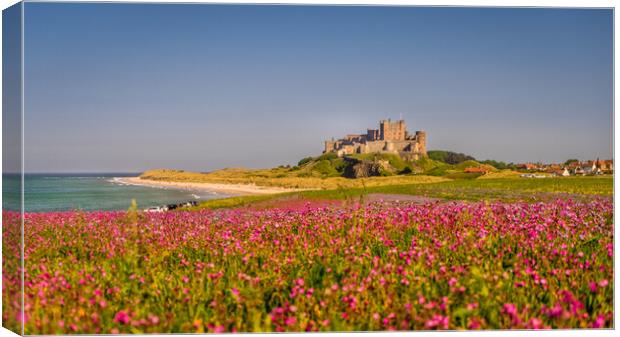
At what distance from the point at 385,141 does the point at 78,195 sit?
41.8 ft

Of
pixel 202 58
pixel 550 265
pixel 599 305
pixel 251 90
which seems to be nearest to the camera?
pixel 599 305

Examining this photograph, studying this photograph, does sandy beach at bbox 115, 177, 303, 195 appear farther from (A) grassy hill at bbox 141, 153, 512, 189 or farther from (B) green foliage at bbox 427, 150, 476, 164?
(B) green foliage at bbox 427, 150, 476, 164

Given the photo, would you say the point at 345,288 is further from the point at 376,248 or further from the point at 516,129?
the point at 516,129

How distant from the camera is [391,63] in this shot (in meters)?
6.91

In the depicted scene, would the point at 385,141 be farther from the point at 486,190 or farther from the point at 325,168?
the point at 486,190

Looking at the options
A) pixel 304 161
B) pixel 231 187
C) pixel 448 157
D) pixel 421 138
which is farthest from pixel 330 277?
pixel 231 187

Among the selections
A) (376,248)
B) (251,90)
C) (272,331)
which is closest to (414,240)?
(376,248)

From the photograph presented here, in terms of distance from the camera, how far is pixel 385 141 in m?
8.13

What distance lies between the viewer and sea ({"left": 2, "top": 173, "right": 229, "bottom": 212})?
5.30 m

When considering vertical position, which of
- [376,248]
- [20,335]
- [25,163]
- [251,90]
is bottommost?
[20,335]

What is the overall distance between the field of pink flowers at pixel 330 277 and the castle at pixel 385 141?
183 cm

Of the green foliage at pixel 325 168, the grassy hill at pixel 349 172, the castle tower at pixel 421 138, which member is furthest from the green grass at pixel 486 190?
the castle tower at pixel 421 138

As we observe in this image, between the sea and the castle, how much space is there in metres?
3.47

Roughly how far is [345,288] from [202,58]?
394 cm
